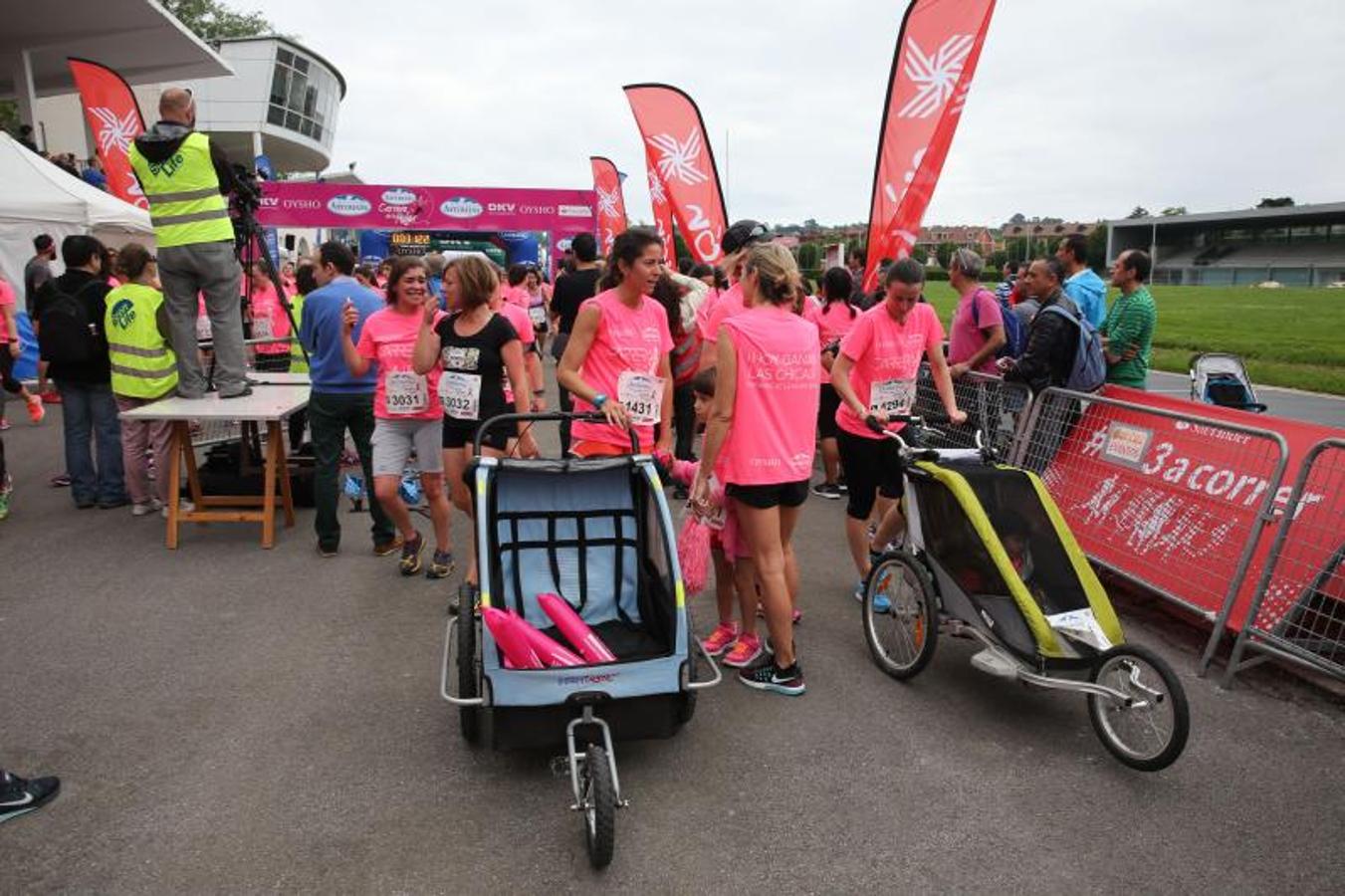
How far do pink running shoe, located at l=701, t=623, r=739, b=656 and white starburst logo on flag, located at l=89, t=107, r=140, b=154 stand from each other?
55.0ft

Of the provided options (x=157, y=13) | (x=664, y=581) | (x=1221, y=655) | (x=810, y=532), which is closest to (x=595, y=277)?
(x=810, y=532)

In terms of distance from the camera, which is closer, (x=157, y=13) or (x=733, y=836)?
(x=733, y=836)

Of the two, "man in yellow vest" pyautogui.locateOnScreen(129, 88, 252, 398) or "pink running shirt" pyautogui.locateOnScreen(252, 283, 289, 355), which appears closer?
"man in yellow vest" pyautogui.locateOnScreen(129, 88, 252, 398)

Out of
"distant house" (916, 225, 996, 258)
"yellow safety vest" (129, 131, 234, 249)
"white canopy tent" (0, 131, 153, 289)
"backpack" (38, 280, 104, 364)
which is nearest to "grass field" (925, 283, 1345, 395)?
"yellow safety vest" (129, 131, 234, 249)

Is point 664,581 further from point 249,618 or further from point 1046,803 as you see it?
point 249,618

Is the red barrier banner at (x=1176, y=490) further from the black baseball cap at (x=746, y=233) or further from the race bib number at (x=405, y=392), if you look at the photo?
the race bib number at (x=405, y=392)

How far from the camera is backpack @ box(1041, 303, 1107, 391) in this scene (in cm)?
578

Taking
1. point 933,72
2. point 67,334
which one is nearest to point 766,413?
point 933,72

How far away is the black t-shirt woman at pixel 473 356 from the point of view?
4594 millimetres

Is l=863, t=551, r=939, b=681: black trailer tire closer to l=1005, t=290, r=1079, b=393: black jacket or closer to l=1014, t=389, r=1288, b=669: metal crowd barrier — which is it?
l=1014, t=389, r=1288, b=669: metal crowd barrier

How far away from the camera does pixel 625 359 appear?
13.9 feet

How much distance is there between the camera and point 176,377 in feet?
21.7

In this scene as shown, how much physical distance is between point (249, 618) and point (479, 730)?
80.6 inches

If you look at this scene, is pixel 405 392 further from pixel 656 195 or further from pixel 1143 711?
pixel 656 195
